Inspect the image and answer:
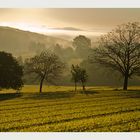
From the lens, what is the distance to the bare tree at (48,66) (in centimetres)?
2123

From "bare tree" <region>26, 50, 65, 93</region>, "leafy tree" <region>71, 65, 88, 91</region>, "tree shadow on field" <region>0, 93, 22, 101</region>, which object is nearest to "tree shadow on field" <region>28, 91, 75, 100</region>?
"bare tree" <region>26, 50, 65, 93</region>

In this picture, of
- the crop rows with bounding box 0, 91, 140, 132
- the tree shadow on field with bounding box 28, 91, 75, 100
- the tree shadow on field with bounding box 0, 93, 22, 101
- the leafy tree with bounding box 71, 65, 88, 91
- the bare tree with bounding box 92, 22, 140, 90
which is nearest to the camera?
the crop rows with bounding box 0, 91, 140, 132

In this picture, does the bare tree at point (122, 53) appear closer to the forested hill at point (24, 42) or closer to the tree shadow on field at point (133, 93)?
the tree shadow on field at point (133, 93)

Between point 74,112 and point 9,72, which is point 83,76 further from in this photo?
point 9,72

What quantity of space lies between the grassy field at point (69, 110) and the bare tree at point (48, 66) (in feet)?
2.36

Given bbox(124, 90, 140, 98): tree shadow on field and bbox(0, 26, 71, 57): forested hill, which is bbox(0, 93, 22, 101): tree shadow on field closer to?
bbox(0, 26, 71, 57): forested hill

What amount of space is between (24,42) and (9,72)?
208 inches

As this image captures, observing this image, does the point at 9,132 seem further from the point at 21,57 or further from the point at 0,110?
the point at 21,57

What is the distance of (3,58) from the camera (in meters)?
22.3

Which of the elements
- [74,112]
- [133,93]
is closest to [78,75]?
[74,112]

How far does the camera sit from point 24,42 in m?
21.2

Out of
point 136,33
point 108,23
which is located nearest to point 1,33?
point 108,23

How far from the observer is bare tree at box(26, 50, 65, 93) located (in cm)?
2123
